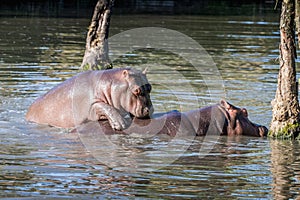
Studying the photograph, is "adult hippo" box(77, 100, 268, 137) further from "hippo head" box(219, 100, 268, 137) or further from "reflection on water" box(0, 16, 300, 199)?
"reflection on water" box(0, 16, 300, 199)

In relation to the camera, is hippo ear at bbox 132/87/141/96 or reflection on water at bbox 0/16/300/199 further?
hippo ear at bbox 132/87/141/96

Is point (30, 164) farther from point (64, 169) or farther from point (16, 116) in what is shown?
point (16, 116)

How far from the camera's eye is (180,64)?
16141 millimetres

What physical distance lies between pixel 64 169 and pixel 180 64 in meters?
9.37

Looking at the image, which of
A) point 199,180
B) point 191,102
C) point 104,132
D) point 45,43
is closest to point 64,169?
point 199,180

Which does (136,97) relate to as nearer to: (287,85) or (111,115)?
(111,115)

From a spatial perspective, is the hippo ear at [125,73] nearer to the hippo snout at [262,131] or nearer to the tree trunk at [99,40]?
the hippo snout at [262,131]

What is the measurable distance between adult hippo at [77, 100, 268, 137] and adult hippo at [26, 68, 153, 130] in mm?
132

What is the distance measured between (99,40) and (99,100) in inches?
137

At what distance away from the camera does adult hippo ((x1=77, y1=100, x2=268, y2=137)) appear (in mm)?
9039

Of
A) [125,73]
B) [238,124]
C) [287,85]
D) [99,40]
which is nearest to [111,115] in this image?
[125,73]

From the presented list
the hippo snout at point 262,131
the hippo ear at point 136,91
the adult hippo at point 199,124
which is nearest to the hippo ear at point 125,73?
the hippo ear at point 136,91

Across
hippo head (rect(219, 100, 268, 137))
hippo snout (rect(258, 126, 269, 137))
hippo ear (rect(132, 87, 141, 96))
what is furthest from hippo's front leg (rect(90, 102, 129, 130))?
hippo snout (rect(258, 126, 269, 137))

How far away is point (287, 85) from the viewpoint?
28.5 feet
